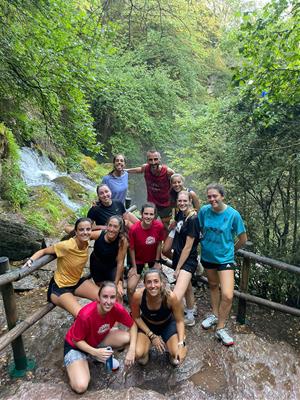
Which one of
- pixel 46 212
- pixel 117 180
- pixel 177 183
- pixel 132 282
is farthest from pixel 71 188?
pixel 132 282

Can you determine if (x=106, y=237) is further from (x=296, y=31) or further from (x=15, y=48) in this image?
(x=296, y=31)

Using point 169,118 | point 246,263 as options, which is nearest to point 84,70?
point 246,263

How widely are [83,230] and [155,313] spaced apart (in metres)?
1.23

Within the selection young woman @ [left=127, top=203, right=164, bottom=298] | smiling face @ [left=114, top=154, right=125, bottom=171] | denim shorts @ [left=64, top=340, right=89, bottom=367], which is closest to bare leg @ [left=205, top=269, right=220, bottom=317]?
young woman @ [left=127, top=203, right=164, bottom=298]

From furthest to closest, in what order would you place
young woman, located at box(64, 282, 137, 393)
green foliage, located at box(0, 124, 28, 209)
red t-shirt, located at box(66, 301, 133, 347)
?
green foliage, located at box(0, 124, 28, 209), red t-shirt, located at box(66, 301, 133, 347), young woman, located at box(64, 282, 137, 393)

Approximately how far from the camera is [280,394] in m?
3.17

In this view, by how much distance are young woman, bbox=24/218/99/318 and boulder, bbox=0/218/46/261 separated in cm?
259

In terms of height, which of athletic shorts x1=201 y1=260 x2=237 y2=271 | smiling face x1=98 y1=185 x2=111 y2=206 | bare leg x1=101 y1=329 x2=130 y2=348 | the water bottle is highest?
smiling face x1=98 y1=185 x2=111 y2=206

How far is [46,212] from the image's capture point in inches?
348

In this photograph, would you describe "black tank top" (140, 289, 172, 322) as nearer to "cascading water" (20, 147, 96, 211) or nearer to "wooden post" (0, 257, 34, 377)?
"wooden post" (0, 257, 34, 377)

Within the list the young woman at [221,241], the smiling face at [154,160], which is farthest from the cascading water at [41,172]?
the young woman at [221,241]

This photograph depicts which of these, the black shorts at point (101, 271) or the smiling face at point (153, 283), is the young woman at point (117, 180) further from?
the smiling face at point (153, 283)

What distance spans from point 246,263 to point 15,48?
14.2 feet

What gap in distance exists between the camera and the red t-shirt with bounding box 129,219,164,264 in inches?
166
